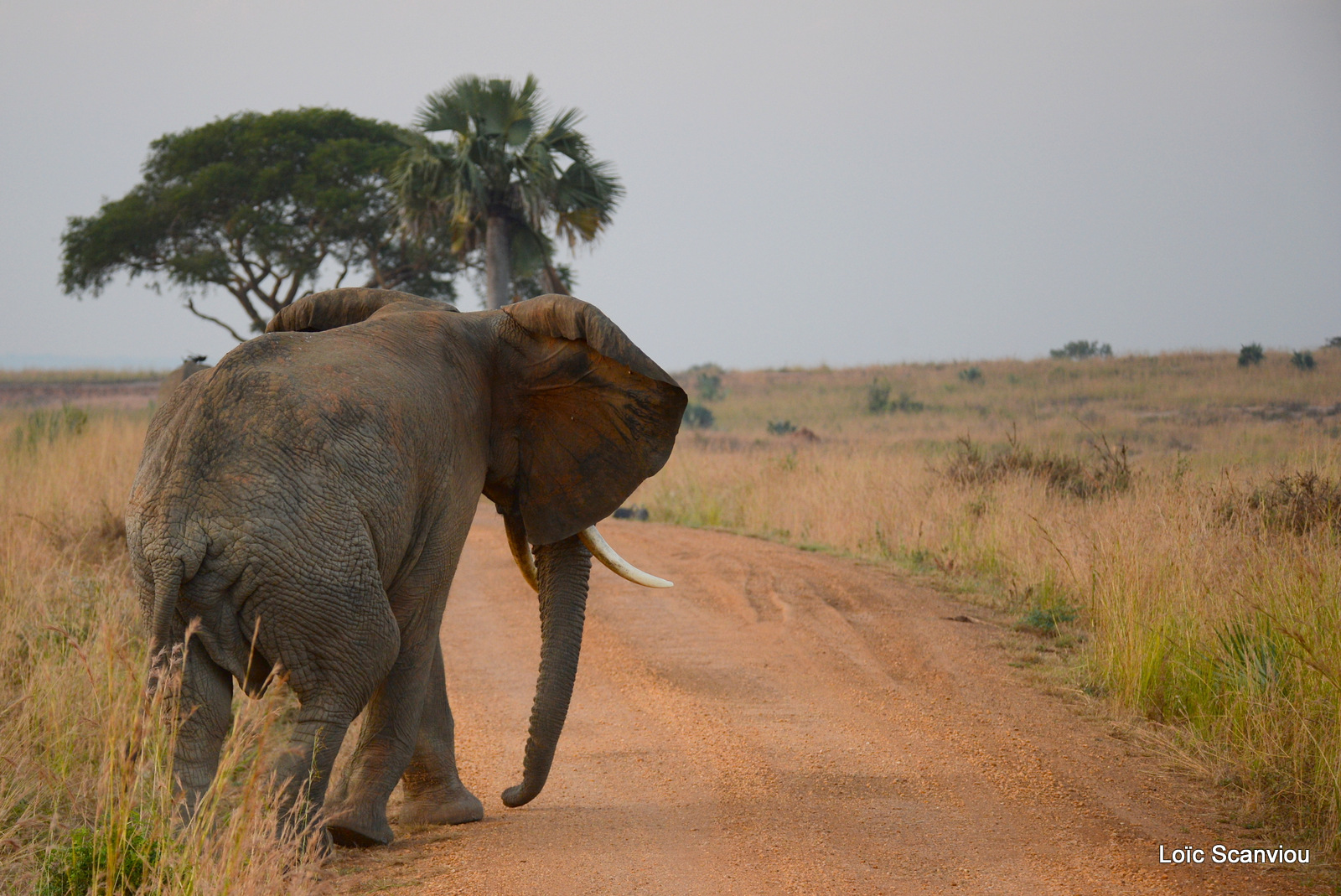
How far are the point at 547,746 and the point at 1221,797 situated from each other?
3.04 metres

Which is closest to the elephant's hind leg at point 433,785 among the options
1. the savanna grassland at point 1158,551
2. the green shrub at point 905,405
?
the savanna grassland at point 1158,551

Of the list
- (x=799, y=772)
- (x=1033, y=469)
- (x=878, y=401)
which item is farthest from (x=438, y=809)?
(x=878, y=401)

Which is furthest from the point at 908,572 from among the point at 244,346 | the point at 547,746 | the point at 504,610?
the point at 244,346

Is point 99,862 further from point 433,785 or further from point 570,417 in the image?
point 570,417

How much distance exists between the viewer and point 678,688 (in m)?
7.14

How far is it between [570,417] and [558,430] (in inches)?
3.2

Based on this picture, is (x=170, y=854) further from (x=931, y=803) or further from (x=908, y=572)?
(x=908, y=572)

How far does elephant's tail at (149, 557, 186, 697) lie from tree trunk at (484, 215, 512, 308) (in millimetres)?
18878

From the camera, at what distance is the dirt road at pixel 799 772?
424cm

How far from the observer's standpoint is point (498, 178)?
70.0 feet

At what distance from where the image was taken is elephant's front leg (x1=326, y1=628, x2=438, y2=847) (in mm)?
4242

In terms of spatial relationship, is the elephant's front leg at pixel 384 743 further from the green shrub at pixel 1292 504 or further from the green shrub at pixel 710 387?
the green shrub at pixel 710 387

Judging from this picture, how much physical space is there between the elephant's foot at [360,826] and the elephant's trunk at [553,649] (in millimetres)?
586

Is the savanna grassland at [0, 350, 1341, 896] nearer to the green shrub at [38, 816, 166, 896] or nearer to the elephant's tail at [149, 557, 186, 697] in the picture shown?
the green shrub at [38, 816, 166, 896]
